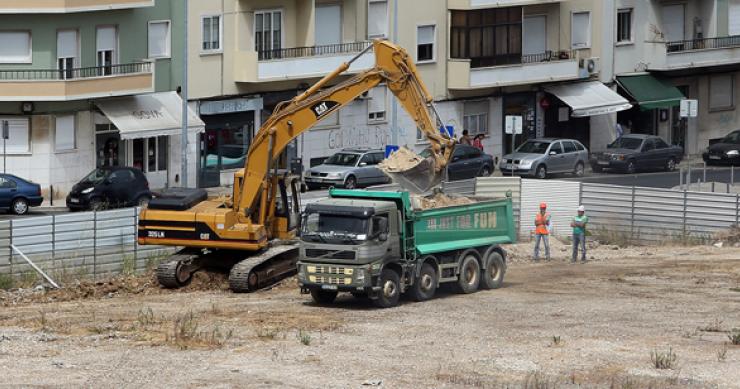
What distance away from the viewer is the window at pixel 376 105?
6388 cm

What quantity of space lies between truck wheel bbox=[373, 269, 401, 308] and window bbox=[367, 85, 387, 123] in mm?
28357

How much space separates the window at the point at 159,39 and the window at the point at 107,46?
1.55 m

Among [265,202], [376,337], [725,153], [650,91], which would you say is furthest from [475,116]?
[376,337]

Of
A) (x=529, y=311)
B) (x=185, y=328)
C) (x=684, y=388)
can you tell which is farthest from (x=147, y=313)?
(x=684, y=388)

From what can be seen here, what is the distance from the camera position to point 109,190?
169ft

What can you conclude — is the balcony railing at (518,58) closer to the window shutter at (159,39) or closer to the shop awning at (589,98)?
the shop awning at (589,98)

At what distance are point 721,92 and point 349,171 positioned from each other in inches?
963

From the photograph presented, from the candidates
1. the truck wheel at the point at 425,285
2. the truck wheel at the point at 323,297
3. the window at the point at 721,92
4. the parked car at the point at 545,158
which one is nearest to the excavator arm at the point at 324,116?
the truck wheel at the point at 425,285

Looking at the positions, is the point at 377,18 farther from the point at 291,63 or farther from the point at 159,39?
the point at 159,39

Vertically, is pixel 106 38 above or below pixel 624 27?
below

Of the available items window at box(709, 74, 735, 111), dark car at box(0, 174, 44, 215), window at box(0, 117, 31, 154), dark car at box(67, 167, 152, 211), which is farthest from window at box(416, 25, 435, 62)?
dark car at box(0, 174, 44, 215)

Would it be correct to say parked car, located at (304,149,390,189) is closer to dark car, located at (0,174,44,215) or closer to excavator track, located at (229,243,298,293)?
dark car, located at (0,174,44,215)

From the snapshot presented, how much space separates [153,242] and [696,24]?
41.6m

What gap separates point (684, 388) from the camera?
28469 mm
